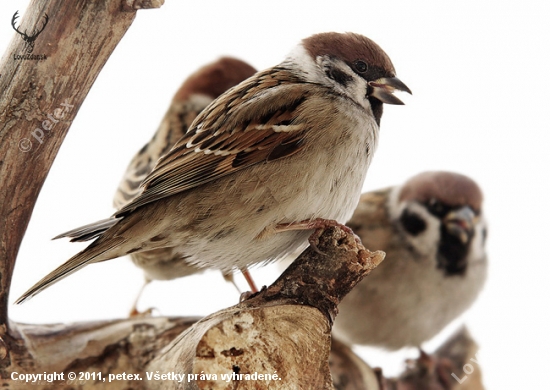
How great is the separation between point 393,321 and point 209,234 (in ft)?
4.71

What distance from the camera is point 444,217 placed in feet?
9.77

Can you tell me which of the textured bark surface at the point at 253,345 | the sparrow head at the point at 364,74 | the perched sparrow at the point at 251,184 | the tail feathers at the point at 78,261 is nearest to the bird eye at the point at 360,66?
the sparrow head at the point at 364,74

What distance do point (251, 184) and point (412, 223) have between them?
1404mm

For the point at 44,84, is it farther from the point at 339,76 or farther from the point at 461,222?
the point at 461,222

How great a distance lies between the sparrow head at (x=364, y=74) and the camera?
2.15m

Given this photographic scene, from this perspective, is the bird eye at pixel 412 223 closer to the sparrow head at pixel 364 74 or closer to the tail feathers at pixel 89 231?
the sparrow head at pixel 364 74

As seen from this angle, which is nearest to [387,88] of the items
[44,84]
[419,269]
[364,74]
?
[364,74]

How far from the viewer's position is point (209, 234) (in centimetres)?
196

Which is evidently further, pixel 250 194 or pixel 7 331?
pixel 7 331

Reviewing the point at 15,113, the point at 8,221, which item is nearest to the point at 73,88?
the point at 15,113

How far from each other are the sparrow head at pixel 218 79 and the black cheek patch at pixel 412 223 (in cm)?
100

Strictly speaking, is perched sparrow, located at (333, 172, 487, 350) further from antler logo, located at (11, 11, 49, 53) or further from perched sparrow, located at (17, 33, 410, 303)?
antler logo, located at (11, 11, 49, 53)

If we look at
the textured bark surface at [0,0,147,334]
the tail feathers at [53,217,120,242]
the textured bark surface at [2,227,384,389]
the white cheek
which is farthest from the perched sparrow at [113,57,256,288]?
the white cheek

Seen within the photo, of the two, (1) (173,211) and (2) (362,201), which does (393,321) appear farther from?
(1) (173,211)
